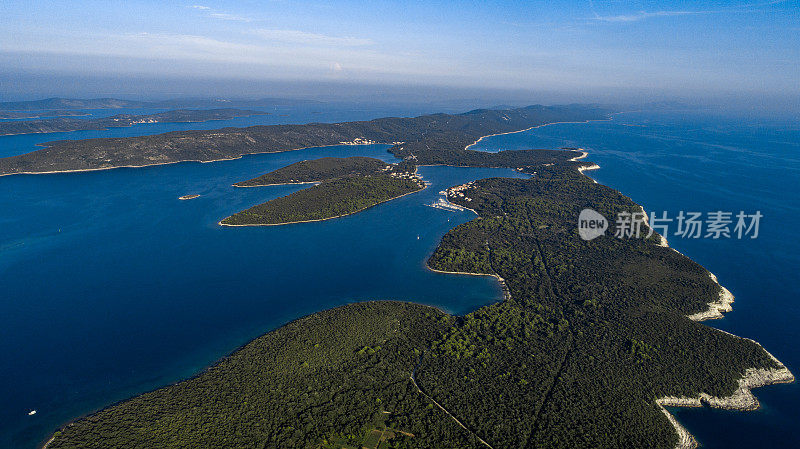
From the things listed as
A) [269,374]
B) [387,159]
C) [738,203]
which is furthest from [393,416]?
[387,159]

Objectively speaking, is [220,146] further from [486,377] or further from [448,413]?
[448,413]

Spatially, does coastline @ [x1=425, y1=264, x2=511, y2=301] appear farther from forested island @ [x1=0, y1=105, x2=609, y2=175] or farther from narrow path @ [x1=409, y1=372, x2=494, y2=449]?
forested island @ [x1=0, y1=105, x2=609, y2=175]

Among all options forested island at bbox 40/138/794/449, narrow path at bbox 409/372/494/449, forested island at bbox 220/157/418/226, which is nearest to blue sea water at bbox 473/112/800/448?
forested island at bbox 40/138/794/449

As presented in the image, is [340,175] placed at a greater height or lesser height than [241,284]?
greater

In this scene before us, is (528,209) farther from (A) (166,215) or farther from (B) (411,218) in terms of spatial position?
(A) (166,215)

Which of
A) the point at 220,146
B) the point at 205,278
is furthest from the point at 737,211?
the point at 220,146

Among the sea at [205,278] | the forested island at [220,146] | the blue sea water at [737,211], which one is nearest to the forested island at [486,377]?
the blue sea water at [737,211]

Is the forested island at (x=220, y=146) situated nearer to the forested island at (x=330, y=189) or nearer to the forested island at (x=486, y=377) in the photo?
the forested island at (x=330, y=189)
